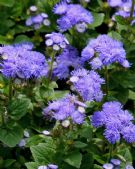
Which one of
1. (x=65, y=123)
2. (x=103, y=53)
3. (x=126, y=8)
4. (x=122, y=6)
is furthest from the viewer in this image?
(x=122, y=6)

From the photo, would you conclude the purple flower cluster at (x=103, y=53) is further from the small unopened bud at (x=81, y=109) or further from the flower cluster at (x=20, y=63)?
the small unopened bud at (x=81, y=109)

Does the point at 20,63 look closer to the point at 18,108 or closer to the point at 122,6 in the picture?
the point at 18,108

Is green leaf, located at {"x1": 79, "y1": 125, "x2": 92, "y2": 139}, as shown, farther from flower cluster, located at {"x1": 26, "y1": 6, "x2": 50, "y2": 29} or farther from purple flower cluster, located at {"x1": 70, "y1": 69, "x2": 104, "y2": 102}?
flower cluster, located at {"x1": 26, "y1": 6, "x2": 50, "y2": 29}

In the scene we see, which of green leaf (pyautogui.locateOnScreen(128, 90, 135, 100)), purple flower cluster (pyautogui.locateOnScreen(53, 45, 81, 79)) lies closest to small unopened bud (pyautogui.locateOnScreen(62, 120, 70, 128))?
purple flower cluster (pyautogui.locateOnScreen(53, 45, 81, 79))

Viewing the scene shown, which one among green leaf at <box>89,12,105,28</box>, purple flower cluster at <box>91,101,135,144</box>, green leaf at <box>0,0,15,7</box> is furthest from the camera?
green leaf at <box>89,12,105,28</box>

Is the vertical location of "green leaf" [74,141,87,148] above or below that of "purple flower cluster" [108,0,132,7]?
below

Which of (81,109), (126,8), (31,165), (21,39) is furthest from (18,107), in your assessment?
(126,8)

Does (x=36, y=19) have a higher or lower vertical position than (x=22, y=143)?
higher

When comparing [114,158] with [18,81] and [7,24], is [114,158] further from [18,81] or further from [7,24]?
[7,24]
